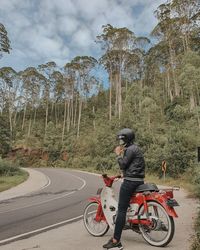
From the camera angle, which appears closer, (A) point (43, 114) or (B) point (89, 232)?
(B) point (89, 232)

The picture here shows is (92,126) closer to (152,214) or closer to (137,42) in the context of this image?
(137,42)

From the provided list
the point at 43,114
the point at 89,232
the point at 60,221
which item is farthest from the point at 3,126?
the point at 43,114

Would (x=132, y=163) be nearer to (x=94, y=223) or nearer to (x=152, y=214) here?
(x=152, y=214)

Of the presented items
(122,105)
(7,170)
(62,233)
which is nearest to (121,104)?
(122,105)

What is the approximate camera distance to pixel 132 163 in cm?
604

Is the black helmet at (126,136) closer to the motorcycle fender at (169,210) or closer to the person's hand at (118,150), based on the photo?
the person's hand at (118,150)

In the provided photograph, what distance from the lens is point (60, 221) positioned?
9.60m

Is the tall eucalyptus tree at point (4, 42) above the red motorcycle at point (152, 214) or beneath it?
above

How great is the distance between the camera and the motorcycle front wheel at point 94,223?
7.07m

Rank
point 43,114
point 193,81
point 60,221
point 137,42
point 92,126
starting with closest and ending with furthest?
point 60,221 < point 193,81 < point 137,42 < point 92,126 < point 43,114

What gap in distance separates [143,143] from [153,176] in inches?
320

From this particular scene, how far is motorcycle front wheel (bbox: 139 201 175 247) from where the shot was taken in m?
5.85

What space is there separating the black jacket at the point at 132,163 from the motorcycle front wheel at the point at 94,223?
1.40m

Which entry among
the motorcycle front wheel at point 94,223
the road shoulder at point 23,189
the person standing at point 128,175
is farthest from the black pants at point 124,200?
the road shoulder at point 23,189
